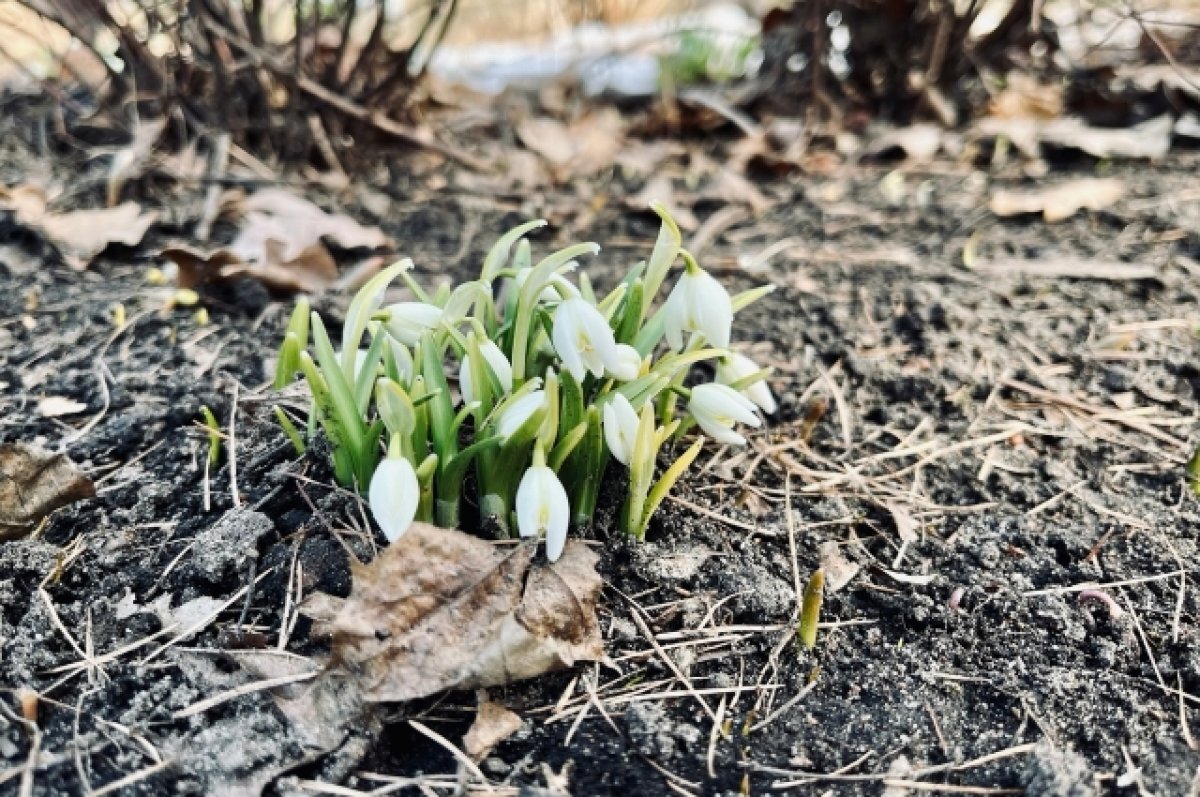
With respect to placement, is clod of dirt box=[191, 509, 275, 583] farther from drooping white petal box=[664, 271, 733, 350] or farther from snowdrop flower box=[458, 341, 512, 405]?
drooping white petal box=[664, 271, 733, 350]

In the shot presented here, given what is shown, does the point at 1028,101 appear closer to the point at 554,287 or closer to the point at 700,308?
the point at 700,308

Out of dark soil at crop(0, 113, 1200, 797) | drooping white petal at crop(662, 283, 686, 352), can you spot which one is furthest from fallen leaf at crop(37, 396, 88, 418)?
drooping white petal at crop(662, 283, 686, 352)

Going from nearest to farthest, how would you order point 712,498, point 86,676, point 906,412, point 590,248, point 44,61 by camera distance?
point 86,676 < point 590,248 < point 712,498 < point 906,412 < point 44,61

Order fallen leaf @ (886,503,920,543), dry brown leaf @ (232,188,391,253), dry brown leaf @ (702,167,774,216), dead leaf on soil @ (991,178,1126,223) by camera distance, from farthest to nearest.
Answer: dry brown leaf @ (702,167,774,216) < dead leaf on soil @ (991,178,1126,223) < dry brown leaf @ (232,188,391,253) < fallen leaf @ (886,503,920,543)

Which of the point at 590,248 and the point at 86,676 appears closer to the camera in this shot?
the point at 86,676

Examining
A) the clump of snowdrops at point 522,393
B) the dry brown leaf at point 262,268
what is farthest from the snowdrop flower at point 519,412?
the dry brown leaf at point 262,268

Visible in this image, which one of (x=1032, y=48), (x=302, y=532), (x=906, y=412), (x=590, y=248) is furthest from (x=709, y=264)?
(x=1032, y=48)

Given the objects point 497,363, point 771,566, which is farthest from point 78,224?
point 771,566

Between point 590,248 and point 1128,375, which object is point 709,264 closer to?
point 1128,375
